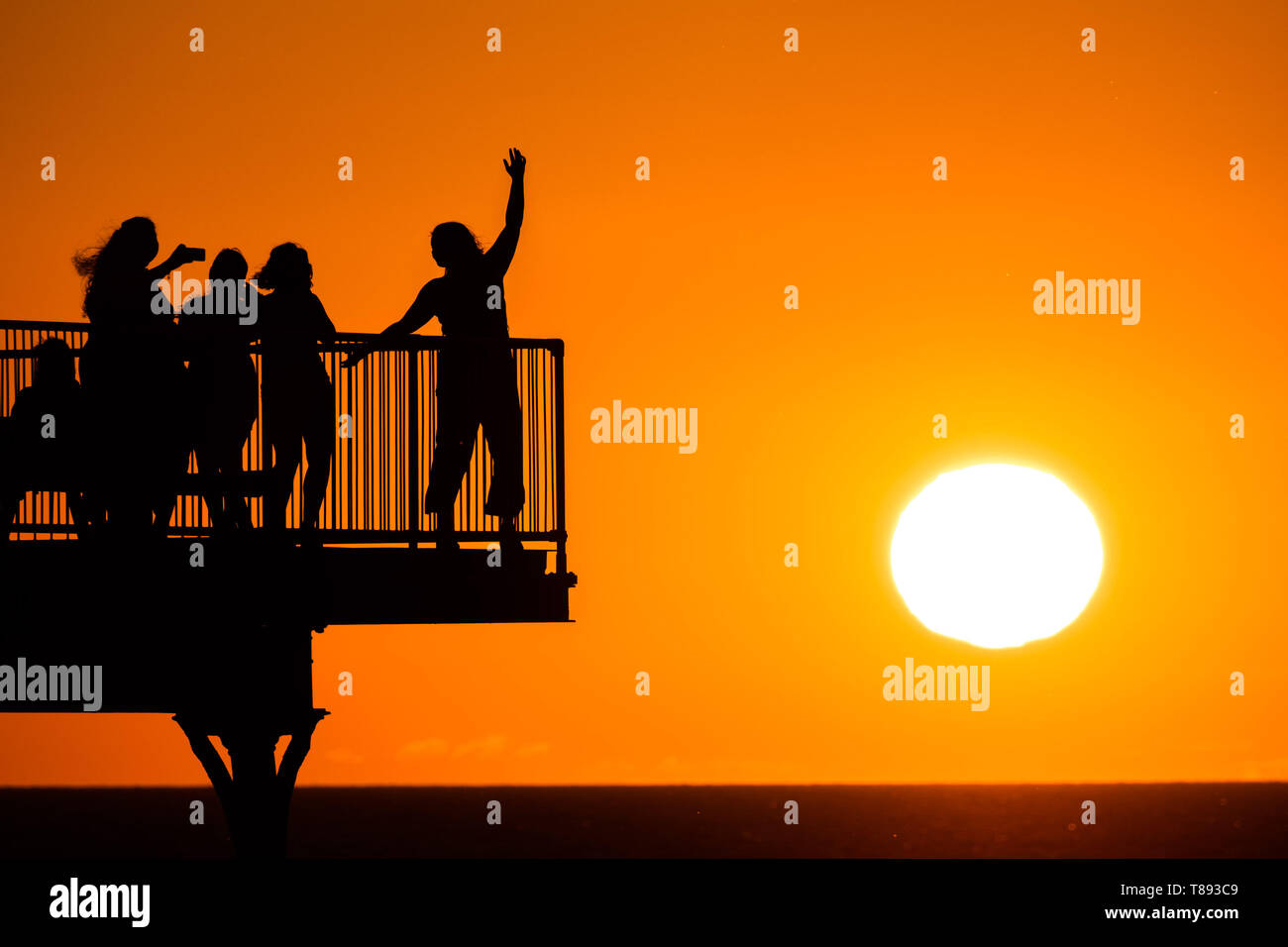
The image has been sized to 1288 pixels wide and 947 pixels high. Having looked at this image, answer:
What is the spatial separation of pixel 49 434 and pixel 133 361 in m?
1.08

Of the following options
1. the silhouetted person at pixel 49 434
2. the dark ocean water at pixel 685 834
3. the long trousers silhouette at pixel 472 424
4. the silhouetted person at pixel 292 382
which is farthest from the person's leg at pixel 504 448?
the dark ocean water at pixel 685 834

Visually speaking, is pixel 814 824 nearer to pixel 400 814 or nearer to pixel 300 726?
pixel 400 814

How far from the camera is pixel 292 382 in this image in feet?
55.6

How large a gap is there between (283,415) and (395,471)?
1263mm

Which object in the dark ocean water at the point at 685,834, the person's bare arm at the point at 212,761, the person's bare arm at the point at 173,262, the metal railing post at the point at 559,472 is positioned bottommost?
the dark ocean water at the point at 685,834

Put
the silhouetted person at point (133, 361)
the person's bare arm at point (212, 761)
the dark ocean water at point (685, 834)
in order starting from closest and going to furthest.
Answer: the silhouetted person at point (133, 361) → the person's bare arm at point (212, 761) → the dark ocean water at point (685, 834)

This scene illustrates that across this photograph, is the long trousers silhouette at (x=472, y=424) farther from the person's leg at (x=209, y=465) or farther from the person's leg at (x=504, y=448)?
the person's leg at (x=209, y=465)

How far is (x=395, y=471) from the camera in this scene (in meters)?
17.6

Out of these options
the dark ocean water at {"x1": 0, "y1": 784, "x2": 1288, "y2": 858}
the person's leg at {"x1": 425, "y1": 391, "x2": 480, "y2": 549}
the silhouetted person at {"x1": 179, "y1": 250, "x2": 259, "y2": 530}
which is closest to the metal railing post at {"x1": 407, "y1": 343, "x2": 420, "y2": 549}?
the person's leg at {"x1": 425, "y1": 391, "x2": 480, "y2": 549}

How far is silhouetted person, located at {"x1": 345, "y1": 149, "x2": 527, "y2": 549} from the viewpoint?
17375mm

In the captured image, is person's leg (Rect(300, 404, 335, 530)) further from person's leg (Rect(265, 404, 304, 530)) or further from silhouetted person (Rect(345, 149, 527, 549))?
silhouetted person (Rect(345, 149, 527, 549))

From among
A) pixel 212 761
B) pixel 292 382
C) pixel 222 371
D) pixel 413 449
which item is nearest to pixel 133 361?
pixel 222 371

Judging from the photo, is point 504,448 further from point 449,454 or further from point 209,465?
point 209,465

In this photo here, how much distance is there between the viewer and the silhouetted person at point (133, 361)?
53.3ft
